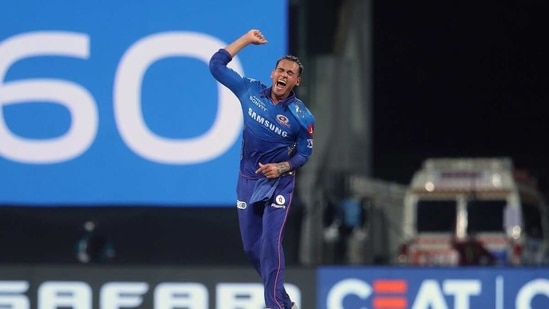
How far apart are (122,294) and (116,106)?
207 centimetres

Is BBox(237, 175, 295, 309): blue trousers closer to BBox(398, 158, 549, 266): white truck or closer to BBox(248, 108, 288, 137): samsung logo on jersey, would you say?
BBox(248, 108, 288, 137): samsung logo on jersey

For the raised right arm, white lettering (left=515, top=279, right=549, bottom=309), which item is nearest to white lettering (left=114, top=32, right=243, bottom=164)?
white lettering (left=515, top=279, right=549, bottom=309)

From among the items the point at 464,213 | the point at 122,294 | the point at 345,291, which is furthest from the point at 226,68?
the point at 464,213

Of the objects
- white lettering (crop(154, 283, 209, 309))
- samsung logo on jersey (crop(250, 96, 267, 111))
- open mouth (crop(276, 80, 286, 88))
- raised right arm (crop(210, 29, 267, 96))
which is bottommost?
white lettering (crop(154, 283, 209, 309))

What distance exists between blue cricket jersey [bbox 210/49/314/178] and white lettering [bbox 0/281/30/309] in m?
3.72

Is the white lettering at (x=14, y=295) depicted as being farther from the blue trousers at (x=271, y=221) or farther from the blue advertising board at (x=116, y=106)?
the blue trousers at (x=271, y=221)

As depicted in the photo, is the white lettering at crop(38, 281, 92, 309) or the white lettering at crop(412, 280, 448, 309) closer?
the white lettering at crop(412, 280, 448, 309)

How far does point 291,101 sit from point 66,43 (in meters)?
4.75

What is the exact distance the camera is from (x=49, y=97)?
13.7m

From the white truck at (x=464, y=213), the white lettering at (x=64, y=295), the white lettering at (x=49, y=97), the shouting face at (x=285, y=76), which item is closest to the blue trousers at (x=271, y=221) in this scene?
the shouting face at (x=285, y=76)

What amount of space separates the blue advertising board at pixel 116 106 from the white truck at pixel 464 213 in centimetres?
739

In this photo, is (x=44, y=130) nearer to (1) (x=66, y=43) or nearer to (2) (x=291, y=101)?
(1) (x=66, y=43)

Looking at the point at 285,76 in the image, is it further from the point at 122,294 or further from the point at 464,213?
the point at 464,213

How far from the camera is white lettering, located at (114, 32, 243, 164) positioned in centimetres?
1345
